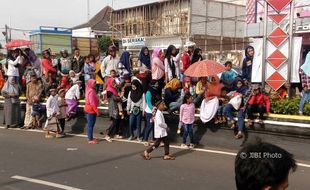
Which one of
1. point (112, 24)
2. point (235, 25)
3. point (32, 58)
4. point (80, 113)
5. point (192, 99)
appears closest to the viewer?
point (192, 99)

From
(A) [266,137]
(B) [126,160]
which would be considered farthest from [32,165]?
(A) [266,137]

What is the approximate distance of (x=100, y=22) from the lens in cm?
5994

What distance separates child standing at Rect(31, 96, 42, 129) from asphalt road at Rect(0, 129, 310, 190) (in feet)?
8.69

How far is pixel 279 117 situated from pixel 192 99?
2140 mm

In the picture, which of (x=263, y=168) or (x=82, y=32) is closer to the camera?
(x=263, y=168)

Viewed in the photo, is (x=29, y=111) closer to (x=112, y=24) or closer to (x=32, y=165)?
(x=32, y=165)

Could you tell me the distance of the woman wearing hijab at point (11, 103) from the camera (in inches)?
529

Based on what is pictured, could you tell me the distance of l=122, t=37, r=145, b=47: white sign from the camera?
38500 mm

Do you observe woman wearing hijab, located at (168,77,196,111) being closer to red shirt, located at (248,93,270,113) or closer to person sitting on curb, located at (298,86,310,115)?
red shirt, located at (248,93,270,113)

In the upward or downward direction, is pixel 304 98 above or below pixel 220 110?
above

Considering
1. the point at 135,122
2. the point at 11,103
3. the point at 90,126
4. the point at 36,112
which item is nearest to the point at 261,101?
the point at 135,122

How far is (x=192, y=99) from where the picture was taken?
10148mm

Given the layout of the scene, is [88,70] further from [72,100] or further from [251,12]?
[251,12]

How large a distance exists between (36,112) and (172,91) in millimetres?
4610
